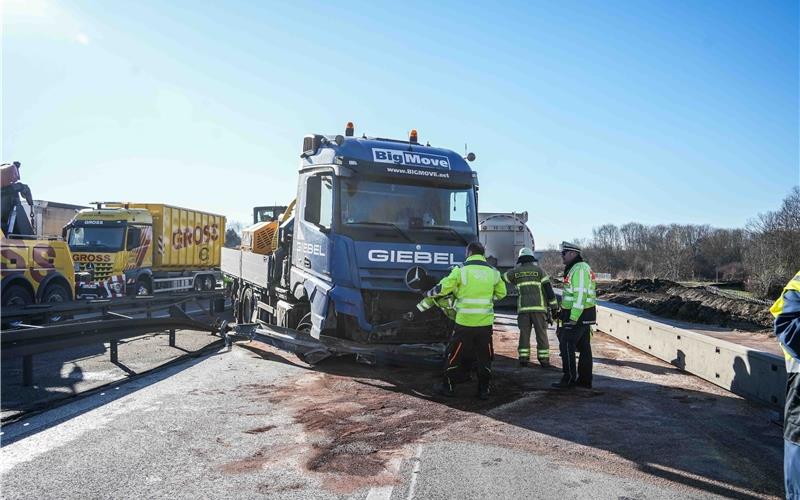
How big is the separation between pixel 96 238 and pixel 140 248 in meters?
1.65

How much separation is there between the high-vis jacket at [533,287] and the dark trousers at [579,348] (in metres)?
1.50

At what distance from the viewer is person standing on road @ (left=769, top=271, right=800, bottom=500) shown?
10.00 feet

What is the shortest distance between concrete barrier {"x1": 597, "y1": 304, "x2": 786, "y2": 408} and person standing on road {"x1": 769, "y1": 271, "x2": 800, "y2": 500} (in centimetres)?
384

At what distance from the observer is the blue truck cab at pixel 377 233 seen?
803 centimetres

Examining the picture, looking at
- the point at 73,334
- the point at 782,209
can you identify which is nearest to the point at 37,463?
the point at 73,334

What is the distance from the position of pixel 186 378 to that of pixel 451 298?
3.77 meters

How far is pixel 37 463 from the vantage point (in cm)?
468

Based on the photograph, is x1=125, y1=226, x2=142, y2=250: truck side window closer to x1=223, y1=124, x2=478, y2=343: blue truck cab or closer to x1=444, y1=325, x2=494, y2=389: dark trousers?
x1=223, y1=124, x2=478, y2=343: blue truck cab

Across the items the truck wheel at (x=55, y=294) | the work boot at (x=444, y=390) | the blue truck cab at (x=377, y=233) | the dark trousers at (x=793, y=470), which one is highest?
the blue truck cab at (x=377, y=233)

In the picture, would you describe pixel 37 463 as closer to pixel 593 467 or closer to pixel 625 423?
pixel 593 467

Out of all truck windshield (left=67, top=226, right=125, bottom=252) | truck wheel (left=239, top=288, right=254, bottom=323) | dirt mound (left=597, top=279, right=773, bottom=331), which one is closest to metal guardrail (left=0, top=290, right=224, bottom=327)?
truck wheel (left=239, top=288, right=254, bottom=323)

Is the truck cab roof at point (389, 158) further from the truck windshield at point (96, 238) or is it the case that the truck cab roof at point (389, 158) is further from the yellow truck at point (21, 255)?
the truck windshield at point (96, 238)

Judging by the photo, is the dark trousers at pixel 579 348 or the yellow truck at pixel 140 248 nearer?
the dark trousers at pixel 579 348

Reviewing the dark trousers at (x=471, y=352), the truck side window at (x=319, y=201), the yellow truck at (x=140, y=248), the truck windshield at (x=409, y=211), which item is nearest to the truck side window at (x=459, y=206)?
the truck windshield at (x=409, y=211)
